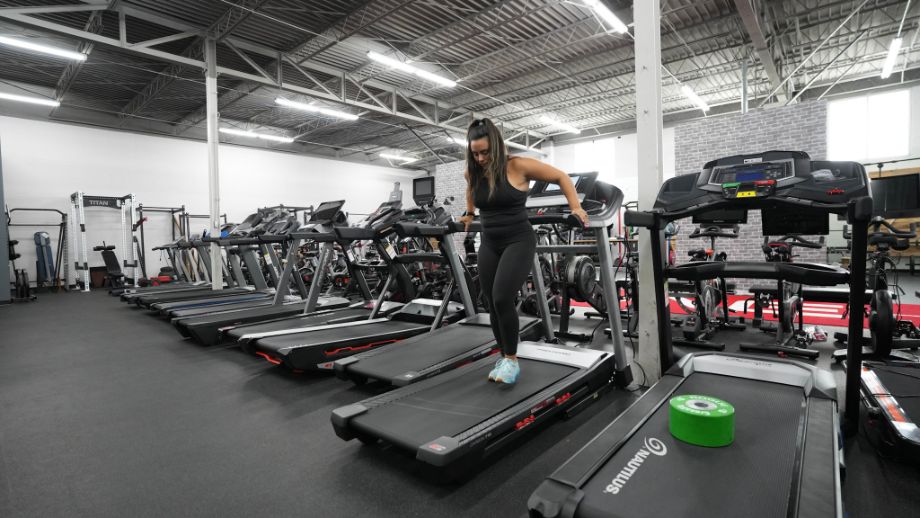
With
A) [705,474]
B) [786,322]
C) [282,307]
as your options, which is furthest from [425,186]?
[705,474]

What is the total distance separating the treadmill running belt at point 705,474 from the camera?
48.0 inches

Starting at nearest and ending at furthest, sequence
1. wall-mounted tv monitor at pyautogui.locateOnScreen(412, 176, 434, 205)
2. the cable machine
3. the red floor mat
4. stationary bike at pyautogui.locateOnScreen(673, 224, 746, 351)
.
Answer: stationary bike at pyautogui.locateOnScreen(673, 224, 746, 351) < the red floor mat < wall-mounted tv monitor at pyautogui.locateOnScreen(412, 176, 434, 205) < the cable machine

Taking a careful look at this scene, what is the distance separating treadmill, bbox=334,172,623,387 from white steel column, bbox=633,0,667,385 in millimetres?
244

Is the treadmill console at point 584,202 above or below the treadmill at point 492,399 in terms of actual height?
above

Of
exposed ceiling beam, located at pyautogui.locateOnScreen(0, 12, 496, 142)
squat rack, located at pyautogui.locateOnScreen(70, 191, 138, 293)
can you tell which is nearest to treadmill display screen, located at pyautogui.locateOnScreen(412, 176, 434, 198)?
exposed ceiling beam, located at pyautogui.locateOnScreen(0, 12, 496, 142)

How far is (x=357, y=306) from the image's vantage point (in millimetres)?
4730

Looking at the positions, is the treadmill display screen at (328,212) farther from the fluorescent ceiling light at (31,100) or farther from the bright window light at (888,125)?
the bright window light at (888,125)

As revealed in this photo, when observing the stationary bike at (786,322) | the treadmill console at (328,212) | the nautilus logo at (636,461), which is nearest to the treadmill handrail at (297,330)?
the treadmill console at (328,212)

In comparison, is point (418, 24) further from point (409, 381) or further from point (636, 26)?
point (409, 381)

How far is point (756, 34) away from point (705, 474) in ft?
27.8

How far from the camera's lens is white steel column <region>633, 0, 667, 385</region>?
268cm

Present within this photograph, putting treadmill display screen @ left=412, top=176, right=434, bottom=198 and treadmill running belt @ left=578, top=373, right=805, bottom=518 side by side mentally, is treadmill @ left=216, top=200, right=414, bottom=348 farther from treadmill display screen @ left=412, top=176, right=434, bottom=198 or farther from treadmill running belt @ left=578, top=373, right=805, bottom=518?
treadmill running belt @ left=578, top=373, right=805, bottom=518

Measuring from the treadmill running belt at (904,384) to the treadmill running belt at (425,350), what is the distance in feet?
7.04

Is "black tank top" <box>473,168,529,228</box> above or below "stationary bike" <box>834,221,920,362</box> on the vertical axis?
above
